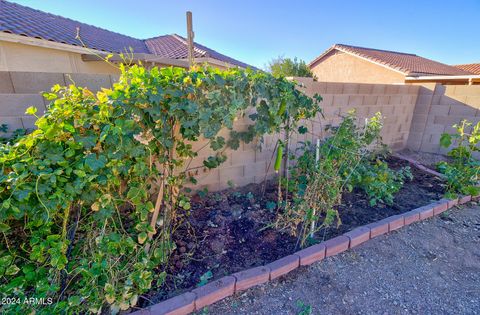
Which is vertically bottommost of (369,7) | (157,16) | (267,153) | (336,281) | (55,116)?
(336,281)

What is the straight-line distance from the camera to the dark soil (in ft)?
5.79

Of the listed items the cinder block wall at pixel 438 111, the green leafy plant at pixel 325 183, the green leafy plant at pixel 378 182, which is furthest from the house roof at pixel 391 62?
the green leafy plant at pixel 325 183

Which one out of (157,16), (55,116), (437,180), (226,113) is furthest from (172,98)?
(157,16)

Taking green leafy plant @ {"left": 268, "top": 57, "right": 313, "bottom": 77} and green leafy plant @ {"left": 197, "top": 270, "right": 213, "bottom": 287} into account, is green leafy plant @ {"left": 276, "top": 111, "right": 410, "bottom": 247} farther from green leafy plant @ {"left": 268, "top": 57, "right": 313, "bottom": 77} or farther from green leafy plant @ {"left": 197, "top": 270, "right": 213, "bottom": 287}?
green leafy plant @ {"left": 268, "top": 57, "right": 313, "bottom": 77}

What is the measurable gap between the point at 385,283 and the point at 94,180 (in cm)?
222

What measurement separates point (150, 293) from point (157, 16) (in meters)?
7.66

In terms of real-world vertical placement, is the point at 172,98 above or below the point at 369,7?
below

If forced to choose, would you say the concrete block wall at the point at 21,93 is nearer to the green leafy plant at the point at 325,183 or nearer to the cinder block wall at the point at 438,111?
the green leafy plant at the point at 325,183

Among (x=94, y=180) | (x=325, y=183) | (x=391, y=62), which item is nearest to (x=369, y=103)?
(x=325, y=183)

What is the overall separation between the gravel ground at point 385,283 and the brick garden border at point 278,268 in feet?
0.17

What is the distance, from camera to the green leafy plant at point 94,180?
1.23 metres

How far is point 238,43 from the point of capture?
15.9m

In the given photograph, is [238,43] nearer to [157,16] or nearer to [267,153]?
[157,16]

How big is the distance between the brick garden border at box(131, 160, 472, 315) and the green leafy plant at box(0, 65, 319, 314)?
0.70 feet
